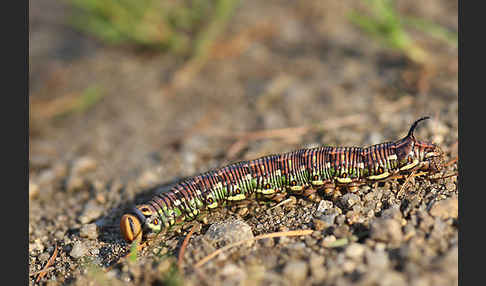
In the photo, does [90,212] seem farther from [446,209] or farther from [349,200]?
[446,209]

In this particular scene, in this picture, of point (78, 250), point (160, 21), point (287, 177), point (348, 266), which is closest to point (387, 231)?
point (348, 266)

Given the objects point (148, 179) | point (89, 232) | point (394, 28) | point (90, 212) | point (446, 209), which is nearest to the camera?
point (446, 209)

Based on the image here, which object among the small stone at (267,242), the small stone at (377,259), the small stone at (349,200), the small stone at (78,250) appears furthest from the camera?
the small stone at (78,250)

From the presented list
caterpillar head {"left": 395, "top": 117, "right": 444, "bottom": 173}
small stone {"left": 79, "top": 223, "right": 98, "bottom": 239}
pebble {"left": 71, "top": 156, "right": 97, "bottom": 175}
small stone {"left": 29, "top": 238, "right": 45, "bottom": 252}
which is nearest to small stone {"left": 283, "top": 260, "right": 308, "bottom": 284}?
caterpillar head {"left": 395, "top": 117, "right": 444, "bottom": 173}

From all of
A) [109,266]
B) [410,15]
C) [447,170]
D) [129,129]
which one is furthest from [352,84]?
[109,266]

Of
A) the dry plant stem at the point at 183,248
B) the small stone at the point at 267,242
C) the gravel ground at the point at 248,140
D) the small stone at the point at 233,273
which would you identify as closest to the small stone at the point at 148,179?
the gravel ground at the point at 248,140

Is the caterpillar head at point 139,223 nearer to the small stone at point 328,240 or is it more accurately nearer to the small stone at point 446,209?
the small stone at point 328,240
